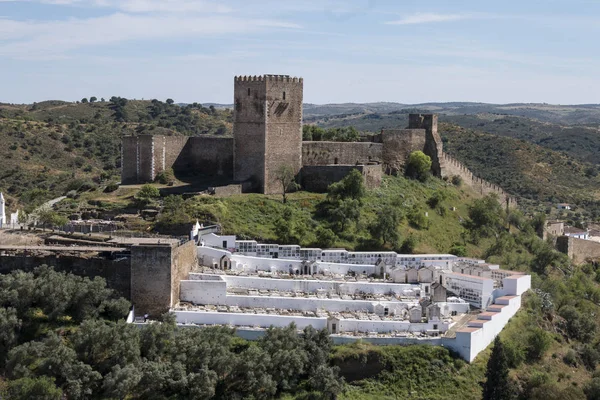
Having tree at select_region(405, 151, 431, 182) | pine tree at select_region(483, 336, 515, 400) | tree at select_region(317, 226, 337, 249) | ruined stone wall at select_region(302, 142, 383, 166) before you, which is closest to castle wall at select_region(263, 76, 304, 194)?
ruined stone wall at select_region(302, 142, 383, 166)

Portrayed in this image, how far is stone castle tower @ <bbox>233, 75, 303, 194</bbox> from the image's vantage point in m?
33.7

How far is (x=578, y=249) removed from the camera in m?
42.0

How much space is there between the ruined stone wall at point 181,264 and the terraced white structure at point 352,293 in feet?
1.13

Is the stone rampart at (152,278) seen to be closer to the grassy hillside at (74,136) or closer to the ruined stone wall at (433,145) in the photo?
the grassy hillside at (74,136)

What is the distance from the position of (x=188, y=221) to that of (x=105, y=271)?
5.10 meters

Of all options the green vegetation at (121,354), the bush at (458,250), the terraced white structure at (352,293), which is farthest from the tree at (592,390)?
the bush at (458,250)

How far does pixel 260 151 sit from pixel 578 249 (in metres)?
17.5

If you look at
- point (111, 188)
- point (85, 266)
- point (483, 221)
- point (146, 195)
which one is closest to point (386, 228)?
point (483, 221)

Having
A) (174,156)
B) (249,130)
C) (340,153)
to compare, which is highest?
(249,130)

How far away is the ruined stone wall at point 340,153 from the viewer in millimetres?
36094

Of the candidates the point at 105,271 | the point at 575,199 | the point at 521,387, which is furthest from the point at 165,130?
the point at 521,387

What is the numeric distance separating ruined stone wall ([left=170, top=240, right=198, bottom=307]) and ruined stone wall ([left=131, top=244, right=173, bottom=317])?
0.83 feet

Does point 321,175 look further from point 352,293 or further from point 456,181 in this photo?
point 456,181

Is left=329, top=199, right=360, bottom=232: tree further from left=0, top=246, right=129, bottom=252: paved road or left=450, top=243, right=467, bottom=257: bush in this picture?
left=0, top=246, right=129, bottom=252: paved road
